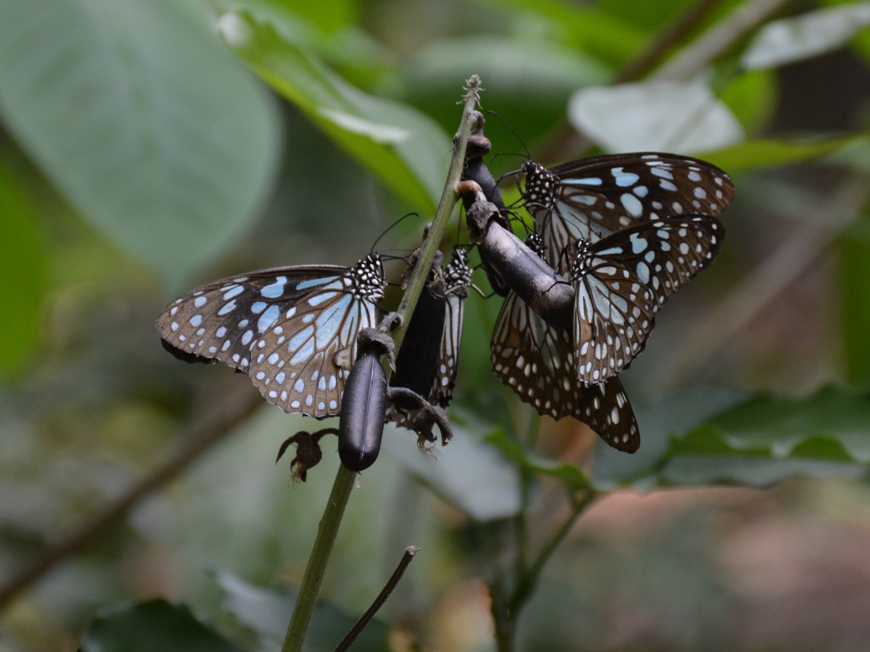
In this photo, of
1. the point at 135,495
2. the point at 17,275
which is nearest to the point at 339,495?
the point at 135,495

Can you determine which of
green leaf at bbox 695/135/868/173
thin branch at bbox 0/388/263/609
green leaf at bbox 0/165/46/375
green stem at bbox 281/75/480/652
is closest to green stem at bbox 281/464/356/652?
green stem at bbox 281/75/480/652

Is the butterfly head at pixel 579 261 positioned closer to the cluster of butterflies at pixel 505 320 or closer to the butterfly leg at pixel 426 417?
the cluster of butterflies at pixel 505 320

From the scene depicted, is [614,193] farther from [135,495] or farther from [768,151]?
[135,495]

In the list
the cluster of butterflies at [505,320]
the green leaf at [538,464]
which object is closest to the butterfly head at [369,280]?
the cluster of butterflies at [505,320]

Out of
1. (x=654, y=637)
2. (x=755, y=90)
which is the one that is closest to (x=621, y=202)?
(x=755, y=90)

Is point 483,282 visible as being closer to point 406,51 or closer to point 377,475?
point 377,475

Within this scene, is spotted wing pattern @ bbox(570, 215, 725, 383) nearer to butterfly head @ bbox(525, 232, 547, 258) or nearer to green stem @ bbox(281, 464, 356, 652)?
butterfly head @ bbox(525, 232, 547, 258)

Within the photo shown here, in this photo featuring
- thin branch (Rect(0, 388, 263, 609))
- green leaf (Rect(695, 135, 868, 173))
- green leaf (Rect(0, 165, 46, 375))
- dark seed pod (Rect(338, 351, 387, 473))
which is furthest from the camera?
green leaf (Rect(0, 165, 46, 375))
